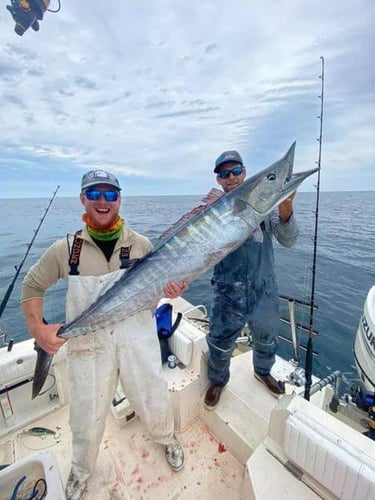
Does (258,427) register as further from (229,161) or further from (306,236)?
(306,236)

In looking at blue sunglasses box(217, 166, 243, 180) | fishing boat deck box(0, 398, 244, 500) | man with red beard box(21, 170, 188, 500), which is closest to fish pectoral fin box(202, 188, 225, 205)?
blue sunglasses box(217, 166, 243, 180)

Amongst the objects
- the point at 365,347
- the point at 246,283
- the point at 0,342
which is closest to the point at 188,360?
the point at 246,283

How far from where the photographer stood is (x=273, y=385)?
2.82 m

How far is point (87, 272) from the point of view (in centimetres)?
204

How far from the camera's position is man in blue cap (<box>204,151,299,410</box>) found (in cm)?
240

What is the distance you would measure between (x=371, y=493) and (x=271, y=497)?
572 millimetres

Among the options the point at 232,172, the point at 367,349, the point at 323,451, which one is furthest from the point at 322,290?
the point at 323,451

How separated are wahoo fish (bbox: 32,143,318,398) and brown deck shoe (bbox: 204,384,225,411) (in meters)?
1.41

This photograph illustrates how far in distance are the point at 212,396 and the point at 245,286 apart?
4.22ft

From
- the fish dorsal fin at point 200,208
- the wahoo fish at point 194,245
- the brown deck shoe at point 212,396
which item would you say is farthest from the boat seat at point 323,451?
the fish dorsal fin at point 200,208

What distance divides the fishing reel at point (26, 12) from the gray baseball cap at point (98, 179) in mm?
5364

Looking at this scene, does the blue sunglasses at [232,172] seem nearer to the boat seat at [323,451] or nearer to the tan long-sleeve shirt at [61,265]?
the tan long-sleeve shirt at [61,265]

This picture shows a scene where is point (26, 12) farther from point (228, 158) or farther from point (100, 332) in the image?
point (100, 332)

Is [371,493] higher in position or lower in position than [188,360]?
higher
